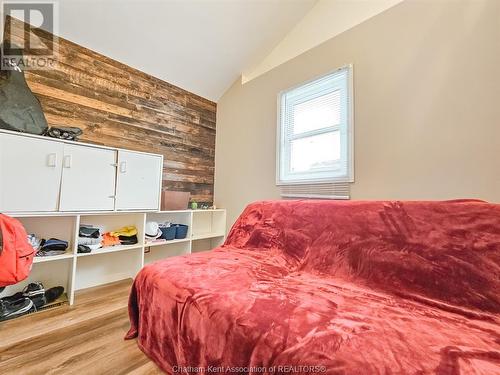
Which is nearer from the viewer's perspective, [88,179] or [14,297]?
[14,297]

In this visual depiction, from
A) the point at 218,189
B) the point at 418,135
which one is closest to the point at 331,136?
the point at 418,135

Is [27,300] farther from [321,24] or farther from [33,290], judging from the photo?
[321,24]

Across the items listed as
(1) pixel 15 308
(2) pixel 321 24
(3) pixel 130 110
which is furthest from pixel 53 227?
(2) pixel 321 24

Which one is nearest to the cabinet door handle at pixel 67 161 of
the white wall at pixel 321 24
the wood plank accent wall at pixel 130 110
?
the wood plank accent wall at pixel 130 110

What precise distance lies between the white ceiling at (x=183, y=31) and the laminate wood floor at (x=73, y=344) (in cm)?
232

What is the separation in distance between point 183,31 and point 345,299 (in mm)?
2652

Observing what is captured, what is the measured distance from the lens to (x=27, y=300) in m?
1.66

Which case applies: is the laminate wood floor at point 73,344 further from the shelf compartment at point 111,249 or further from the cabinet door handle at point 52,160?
the cabinet door handle at point 52,160

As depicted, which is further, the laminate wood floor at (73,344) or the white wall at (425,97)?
the white wall at (425,97)

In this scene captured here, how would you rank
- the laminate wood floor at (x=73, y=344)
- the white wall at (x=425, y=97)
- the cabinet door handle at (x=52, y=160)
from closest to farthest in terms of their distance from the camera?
the laminate wood floor at (x=73, y=344) → the white wall at (x=425, y=97) → the cabinet door handle at (x=52, y=160)

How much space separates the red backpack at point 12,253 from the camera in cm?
134

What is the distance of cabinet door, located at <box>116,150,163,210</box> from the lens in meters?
2.10

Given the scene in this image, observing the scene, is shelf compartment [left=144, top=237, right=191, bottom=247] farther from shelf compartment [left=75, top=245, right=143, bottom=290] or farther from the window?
the window

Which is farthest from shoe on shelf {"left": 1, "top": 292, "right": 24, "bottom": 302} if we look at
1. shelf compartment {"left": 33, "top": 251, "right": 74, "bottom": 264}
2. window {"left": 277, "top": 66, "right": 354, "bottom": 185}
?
window {"left": 277, "top": 66, "right": 354, "bottom": 185}
